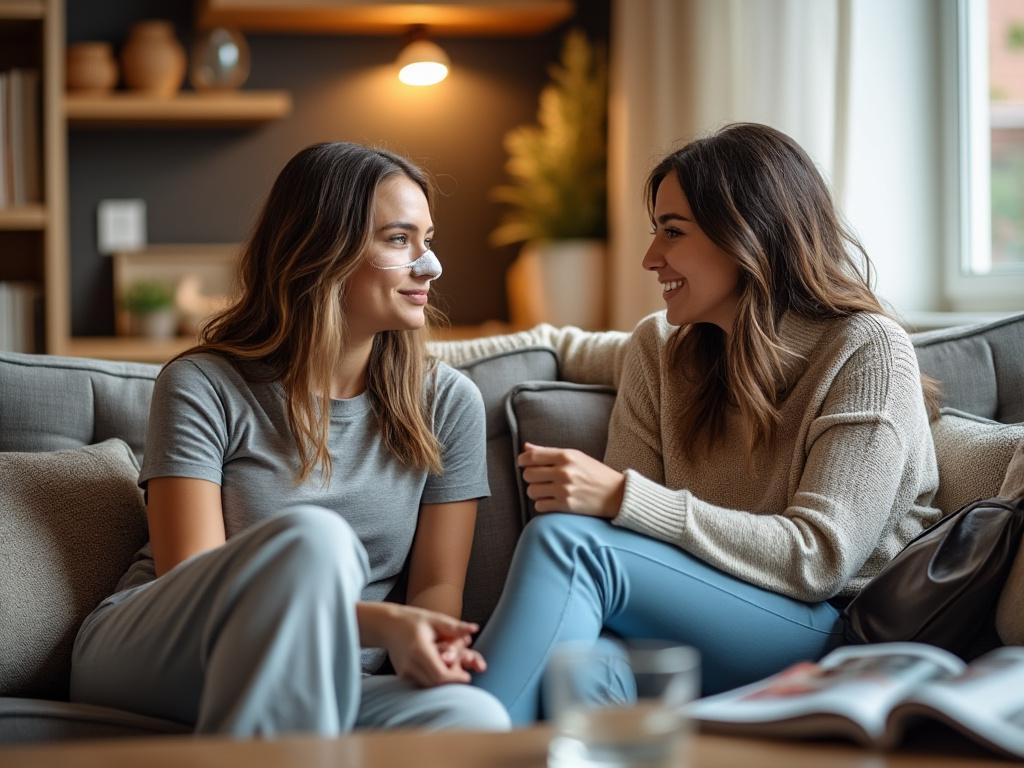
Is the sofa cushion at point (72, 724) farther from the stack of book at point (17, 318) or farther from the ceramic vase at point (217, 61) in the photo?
the ceramic vase at point (217, 61)

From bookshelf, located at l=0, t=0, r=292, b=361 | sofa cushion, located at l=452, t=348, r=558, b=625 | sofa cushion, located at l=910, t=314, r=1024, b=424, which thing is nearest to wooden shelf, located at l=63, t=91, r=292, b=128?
bookshelf, located at l=0, t=0, r=292, b=361

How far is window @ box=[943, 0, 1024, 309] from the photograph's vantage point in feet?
10.0

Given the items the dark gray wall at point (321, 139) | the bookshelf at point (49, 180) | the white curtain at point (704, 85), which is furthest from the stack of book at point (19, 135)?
the white curtain at point (704, 85)

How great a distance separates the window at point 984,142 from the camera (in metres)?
3.06

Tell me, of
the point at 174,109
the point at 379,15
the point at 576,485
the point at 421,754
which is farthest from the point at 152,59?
the point at 421,754

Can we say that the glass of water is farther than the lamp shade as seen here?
No

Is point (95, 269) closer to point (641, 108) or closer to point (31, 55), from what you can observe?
point (31, 55)

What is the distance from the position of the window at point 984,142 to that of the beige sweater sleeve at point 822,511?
4.45ft

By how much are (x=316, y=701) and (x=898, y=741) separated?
22.3 inches

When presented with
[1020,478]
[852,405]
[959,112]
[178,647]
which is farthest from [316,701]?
[959,112]

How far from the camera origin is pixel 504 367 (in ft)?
7.55

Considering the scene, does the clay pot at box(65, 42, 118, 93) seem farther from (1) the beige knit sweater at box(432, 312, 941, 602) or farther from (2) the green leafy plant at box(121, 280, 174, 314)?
(1) the beige knit sweater at box(432, 312, 941, 602)

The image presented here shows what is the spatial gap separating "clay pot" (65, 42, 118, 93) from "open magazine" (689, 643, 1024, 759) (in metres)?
3.22

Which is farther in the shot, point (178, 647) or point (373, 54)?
point (373, 54)
